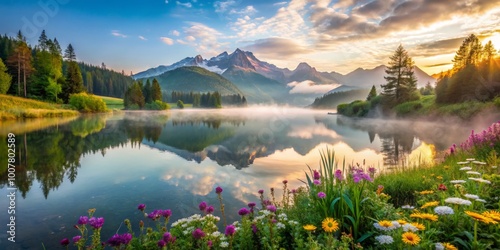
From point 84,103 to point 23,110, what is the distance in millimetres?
22807

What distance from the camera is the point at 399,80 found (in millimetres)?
57125

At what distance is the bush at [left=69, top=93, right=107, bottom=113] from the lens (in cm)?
6738

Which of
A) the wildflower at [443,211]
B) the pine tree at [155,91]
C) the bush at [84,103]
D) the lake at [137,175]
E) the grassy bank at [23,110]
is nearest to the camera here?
the wildflower at [443,211]

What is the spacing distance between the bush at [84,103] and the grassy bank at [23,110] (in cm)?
426

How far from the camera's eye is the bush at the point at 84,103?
6738cm

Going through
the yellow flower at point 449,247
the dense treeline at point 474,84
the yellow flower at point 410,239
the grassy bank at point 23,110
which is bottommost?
the yellow flower at point 449,247

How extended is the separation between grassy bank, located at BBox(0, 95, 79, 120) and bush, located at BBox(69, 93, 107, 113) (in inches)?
168

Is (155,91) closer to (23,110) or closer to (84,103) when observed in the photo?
(84,103)

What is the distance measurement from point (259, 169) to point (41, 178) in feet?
31.7

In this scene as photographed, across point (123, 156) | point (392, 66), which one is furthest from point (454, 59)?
point (123, 156)

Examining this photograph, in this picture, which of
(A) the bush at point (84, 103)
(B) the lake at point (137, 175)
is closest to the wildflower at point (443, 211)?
(B) the lake at point (137, 175)

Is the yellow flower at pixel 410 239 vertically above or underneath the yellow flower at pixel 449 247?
above

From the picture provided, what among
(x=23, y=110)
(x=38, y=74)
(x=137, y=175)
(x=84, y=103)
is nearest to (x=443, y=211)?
(x=137, y=175)

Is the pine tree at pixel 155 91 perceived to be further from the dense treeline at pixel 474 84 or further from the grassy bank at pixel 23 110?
the dense treeline at pixel 474 84
